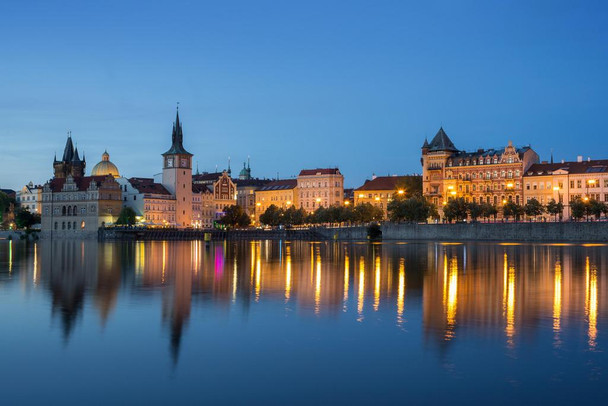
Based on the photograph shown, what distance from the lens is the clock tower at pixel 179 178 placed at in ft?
460

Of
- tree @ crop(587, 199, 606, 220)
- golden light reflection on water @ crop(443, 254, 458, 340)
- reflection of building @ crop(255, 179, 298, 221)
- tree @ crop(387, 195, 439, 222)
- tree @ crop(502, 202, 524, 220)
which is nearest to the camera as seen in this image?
golden light reflection on water @ crop(443, 254, 458, 340)

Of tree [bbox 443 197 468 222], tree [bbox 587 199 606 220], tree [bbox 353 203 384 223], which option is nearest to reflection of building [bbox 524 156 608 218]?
tree [bbox 587 199 606 220]

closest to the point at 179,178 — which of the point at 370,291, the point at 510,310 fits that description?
the point at 370,291

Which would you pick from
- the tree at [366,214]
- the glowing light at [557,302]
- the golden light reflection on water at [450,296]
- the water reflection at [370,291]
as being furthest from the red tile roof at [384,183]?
the glowing light at [557,302]

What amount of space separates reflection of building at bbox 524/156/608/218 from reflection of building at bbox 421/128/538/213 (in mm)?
2109

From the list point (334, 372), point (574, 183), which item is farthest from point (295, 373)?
point (574, 183)

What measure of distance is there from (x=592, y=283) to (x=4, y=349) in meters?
21.6

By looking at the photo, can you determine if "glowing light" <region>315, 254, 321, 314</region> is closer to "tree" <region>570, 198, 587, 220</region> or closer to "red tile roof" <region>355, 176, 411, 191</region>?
"tree" <region>570, 198, 587, 220</region>

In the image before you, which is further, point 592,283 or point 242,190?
point 242,190

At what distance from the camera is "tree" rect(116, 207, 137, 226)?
12384 cm

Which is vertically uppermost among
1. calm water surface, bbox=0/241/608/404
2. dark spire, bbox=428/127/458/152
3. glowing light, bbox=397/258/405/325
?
dark spire, bbox=428/127/458/152

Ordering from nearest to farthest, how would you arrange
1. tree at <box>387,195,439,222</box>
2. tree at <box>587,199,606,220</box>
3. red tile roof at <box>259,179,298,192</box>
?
tree at <box>587,199,606,220</box>
tree at <box>387,195,439,222</box>
red tile roof at <box>259,179,298,192</box>

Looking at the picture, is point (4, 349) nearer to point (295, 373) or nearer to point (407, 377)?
point (295, 373)

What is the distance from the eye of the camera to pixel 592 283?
29.8m
